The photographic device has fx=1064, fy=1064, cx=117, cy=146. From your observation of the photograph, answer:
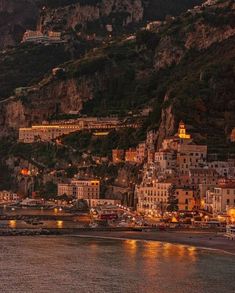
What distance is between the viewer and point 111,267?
78.6 m

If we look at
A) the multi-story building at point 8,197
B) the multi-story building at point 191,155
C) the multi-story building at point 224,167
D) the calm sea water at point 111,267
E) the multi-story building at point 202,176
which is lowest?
the calm sea water at point 111,267

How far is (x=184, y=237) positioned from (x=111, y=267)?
19819 mm

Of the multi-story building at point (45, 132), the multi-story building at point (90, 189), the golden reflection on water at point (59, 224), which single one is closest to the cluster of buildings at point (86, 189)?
the multi-story building at point (90, 189)

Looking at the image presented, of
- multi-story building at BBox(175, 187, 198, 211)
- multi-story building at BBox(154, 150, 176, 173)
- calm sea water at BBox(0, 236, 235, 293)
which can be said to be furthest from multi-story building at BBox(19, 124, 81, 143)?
calm sea water at BBox(0, 236, 235, 293)

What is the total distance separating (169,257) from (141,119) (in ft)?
237

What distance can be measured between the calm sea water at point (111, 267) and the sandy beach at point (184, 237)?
207 centimetres

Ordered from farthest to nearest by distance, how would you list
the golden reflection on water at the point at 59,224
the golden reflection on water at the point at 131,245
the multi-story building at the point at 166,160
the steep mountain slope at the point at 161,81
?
the steep mountain slope at the point at 161,81 → the multi-story building at the point at 166,160 → the golden reflection on water at the point at 59,224 → the golden reflection on water at the point at 131,245

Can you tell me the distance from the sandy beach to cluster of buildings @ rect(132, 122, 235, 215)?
1230 cm

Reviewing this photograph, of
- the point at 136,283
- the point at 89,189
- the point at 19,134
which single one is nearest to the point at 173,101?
the point at 89,189

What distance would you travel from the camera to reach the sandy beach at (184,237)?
9106 cm

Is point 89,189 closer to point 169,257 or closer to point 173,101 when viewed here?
point 173,101

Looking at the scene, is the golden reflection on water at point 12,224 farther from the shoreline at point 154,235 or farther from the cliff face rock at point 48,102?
the cliff face rock at point 48,102

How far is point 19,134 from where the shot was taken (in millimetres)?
176875

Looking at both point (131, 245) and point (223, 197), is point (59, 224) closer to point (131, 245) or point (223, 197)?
point (223, 197)
